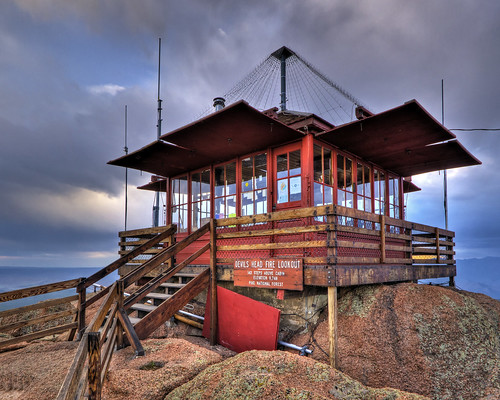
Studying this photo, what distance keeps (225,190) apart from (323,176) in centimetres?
305

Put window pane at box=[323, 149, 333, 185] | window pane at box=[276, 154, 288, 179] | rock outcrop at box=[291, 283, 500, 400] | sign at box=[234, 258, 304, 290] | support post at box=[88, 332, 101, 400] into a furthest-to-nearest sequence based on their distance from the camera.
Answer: window pane at box=[323, 149, 333, 185] < window pane at box=[276, 154, 288, 179] < sign at box=[234, 258, 304, 290] < rock outcrop at box=[291, 283, 500, 400] < support post at box=[88, 332, 101, 400]

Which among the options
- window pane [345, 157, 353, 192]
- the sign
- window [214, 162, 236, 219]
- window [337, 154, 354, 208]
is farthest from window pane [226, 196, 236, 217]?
window pane [345, 157, 353, 192]

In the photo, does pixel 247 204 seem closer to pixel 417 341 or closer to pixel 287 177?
pixel 287 177

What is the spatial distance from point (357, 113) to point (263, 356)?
5.63 metres

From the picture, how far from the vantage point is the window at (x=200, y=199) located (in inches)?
443

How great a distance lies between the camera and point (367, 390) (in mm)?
4625

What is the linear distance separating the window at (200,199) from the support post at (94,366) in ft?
23.3

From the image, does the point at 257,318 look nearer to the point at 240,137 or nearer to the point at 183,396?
the point at 183,396

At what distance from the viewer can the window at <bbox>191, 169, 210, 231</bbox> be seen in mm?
→ 11258

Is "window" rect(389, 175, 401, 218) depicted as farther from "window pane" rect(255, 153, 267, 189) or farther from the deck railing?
"window pane" rect(255, 153, 267, 189)

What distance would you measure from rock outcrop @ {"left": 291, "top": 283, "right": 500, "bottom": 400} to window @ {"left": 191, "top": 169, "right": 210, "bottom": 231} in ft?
17.4

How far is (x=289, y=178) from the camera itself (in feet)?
29.7

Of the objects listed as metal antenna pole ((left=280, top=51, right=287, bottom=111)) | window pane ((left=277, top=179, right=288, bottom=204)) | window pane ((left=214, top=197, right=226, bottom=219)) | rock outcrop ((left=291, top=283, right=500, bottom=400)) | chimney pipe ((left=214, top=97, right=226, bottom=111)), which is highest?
metal antenna pole ((left=280, top=51, right=287, bottom=111))

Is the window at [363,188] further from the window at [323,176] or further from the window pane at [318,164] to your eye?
the window pane at [318,164]
